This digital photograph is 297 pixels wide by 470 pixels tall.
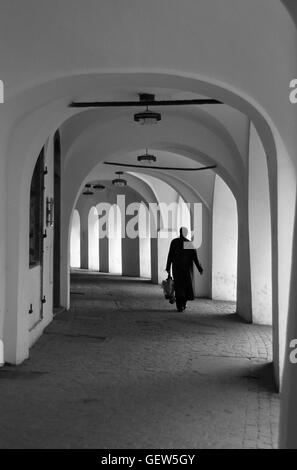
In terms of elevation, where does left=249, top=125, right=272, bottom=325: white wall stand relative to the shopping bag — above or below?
above

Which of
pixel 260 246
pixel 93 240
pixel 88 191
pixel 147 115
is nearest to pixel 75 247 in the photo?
pixel 93 240

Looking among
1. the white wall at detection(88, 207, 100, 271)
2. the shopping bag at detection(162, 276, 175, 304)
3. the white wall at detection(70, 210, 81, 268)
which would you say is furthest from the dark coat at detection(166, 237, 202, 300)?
the white wall at detection(70, 210, 81, 268)

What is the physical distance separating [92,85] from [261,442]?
3902 millimetres

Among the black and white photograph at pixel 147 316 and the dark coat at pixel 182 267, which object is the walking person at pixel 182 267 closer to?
the dark coat at pixel 182 267

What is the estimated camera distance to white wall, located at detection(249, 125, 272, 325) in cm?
1164

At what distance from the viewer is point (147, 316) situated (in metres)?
12.4

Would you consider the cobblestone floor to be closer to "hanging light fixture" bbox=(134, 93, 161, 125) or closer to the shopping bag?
the shopping bag

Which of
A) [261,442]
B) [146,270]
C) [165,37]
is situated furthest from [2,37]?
[146,270]

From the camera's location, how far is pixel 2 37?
20.6 feet

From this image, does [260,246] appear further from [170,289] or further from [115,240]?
[115,240]

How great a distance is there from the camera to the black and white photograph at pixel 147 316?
499 cm

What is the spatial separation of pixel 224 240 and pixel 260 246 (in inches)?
175

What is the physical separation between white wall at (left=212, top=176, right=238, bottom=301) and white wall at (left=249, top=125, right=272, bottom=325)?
4267 millimetres

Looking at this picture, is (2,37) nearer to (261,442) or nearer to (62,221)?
(261,442)
